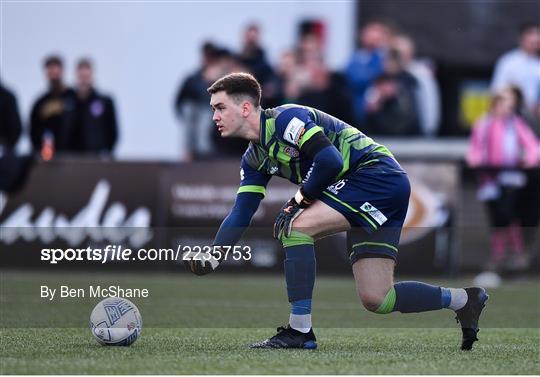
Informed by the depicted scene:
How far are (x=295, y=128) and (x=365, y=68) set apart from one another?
10362 millimetres

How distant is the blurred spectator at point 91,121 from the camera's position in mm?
16266

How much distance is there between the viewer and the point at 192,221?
1527 cm

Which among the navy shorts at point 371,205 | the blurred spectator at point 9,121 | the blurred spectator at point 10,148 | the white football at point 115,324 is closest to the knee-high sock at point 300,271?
the navy shorts at point 371,205

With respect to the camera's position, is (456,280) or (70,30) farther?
(70,30)

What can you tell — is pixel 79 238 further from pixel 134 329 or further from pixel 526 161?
pixel 134 329

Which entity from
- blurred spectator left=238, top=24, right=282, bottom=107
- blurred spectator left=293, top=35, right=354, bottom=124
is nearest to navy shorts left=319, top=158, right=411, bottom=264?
blurred spectator left=293, top=35, right=354, bottom=124

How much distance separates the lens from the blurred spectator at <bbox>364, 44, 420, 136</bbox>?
17391 mm

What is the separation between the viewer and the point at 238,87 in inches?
296

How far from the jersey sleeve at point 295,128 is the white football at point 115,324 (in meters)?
1.40

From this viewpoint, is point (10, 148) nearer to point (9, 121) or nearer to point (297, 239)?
point (9, 121)

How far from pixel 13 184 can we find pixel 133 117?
4556 mm

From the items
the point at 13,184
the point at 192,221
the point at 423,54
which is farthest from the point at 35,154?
the point at 423,54

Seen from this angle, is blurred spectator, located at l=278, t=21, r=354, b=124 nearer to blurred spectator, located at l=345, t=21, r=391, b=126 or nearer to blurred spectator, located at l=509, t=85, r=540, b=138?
blurred spectator, located at l=345, t=21, r=391, b=126

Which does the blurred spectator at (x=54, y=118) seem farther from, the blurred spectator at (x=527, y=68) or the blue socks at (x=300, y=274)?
the blue socks at (x=300, y=274)
